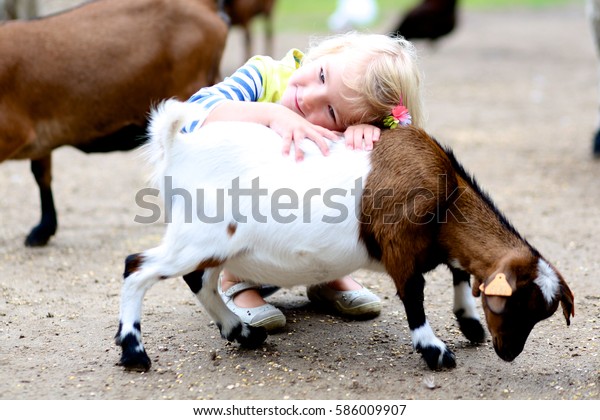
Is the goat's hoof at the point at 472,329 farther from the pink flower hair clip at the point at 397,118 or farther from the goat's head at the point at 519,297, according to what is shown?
the pink flower hair clip at the point at 397,118

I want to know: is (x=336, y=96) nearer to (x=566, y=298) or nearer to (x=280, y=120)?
(x=280, y=120)

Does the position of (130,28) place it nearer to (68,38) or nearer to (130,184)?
(68,38)

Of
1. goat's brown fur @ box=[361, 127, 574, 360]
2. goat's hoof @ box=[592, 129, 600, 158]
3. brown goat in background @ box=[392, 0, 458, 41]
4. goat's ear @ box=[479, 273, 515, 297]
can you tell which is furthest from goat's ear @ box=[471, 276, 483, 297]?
Answer: brown goat in background @ box=[392, 0, 458, 41]

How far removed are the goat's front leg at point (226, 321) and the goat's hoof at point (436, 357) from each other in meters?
0.59

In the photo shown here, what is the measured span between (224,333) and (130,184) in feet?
10.8

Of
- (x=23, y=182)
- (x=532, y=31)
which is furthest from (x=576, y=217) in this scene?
(x=532, y=31)

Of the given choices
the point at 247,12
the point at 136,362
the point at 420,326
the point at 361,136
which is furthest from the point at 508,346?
the point at 247,12

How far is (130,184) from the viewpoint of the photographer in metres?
6.34

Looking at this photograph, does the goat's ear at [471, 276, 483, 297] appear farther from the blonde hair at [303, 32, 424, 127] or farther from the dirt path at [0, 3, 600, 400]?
the blonde hair at [303, 32, 424, 127]

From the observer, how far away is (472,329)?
3.27m

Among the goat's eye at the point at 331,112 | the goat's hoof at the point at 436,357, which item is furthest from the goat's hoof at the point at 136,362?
the goat's eye at the point at 331,112

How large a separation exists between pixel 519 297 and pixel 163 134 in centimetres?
120

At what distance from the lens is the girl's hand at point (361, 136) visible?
2.98m

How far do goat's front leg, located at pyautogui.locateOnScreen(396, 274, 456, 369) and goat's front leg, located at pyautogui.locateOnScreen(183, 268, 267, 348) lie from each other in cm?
57
